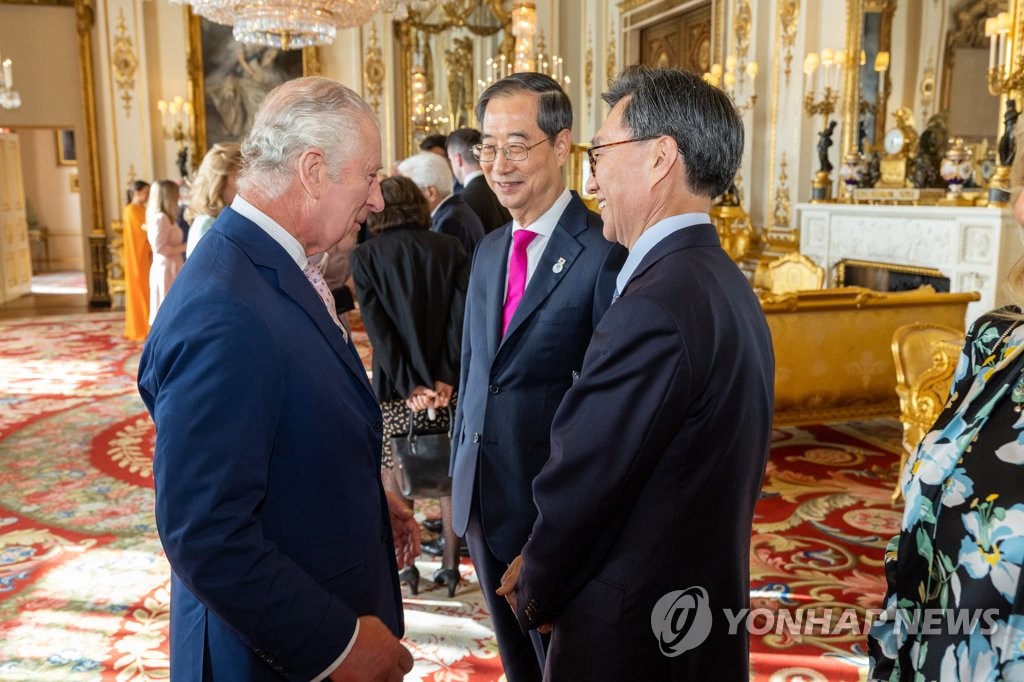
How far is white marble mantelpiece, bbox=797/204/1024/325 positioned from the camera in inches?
241

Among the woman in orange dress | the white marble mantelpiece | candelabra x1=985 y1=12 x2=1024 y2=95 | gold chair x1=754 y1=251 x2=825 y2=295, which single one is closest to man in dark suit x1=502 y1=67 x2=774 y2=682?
the white marble mantelpiece

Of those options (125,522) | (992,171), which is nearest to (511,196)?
(125,522)

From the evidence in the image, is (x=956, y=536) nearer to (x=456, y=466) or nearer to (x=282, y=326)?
(x=282, y=326)

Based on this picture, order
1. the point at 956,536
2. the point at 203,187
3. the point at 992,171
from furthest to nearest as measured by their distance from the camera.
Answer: the point at 992,171 < the point at 203,187 < the point at 956,536

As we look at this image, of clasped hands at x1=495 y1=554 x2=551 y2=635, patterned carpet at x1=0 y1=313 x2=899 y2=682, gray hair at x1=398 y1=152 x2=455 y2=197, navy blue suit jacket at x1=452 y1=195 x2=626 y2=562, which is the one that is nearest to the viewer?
clasped hands at x1=495 y1=554 x2=551 y2=635

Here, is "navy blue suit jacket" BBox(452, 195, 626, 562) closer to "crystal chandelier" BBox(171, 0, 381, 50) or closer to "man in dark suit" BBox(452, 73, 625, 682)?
"man in dark suit" BBox(452, 73, 625, 682)

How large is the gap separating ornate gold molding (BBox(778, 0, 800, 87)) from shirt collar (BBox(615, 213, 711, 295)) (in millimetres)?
7756

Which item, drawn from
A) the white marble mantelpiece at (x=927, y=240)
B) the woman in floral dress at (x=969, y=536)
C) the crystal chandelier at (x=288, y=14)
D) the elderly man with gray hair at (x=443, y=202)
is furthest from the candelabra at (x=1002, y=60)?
the woman in floral dress at (x=969, y=536)

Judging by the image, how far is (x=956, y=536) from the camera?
1.29m

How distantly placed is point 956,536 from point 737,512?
350mm

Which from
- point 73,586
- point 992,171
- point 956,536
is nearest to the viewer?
point 956,536

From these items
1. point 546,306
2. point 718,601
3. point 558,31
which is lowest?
point 718,601

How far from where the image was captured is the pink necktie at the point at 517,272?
221cm

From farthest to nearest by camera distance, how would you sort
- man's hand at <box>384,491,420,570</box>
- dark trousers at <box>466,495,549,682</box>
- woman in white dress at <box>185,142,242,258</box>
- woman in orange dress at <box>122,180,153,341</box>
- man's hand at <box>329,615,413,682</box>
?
woman in orange dress at <box>122,180,153,341</box> < woman in white dress at <box>185,142,242,258</box> < dark trousers at <box>466,495,549,682</box> < man's hand at <box>384,491,420,570</box> < man's hand at <box>329,615,413,682</box>
